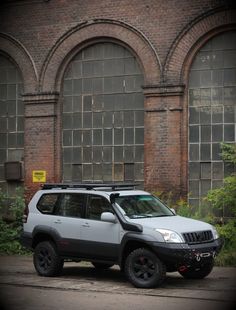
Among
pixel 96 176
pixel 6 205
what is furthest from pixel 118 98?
pixel 6 205

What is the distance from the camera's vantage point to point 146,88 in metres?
18.7

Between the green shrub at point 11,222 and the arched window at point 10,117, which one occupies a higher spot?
the arched window at point 10,117

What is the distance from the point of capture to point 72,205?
13219mm

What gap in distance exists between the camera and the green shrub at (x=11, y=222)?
18.1 m

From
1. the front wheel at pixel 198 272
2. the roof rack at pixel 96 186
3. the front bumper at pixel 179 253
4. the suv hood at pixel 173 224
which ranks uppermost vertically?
the roof rack at pixel 96 186

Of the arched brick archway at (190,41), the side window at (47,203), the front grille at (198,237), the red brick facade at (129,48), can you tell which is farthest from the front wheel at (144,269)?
the arched brick archway at (190,41)

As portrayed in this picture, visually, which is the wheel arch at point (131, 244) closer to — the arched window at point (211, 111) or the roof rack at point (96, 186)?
the roof rack at point (96, 186)

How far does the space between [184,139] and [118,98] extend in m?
2.58

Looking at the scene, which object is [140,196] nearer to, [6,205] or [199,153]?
[199,153]

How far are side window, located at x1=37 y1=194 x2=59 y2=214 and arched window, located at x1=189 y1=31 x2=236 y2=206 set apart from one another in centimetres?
580

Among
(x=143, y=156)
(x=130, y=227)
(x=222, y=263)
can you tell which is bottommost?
(x=222, y=263)

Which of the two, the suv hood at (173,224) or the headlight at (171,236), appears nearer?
the headlight at (171,236)

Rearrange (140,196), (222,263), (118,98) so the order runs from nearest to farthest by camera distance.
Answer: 1. (140,196)
2. (222,263)
3. (118,98)

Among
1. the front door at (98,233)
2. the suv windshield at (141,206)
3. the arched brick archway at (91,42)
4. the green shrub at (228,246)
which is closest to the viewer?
the front door at (98,233)
